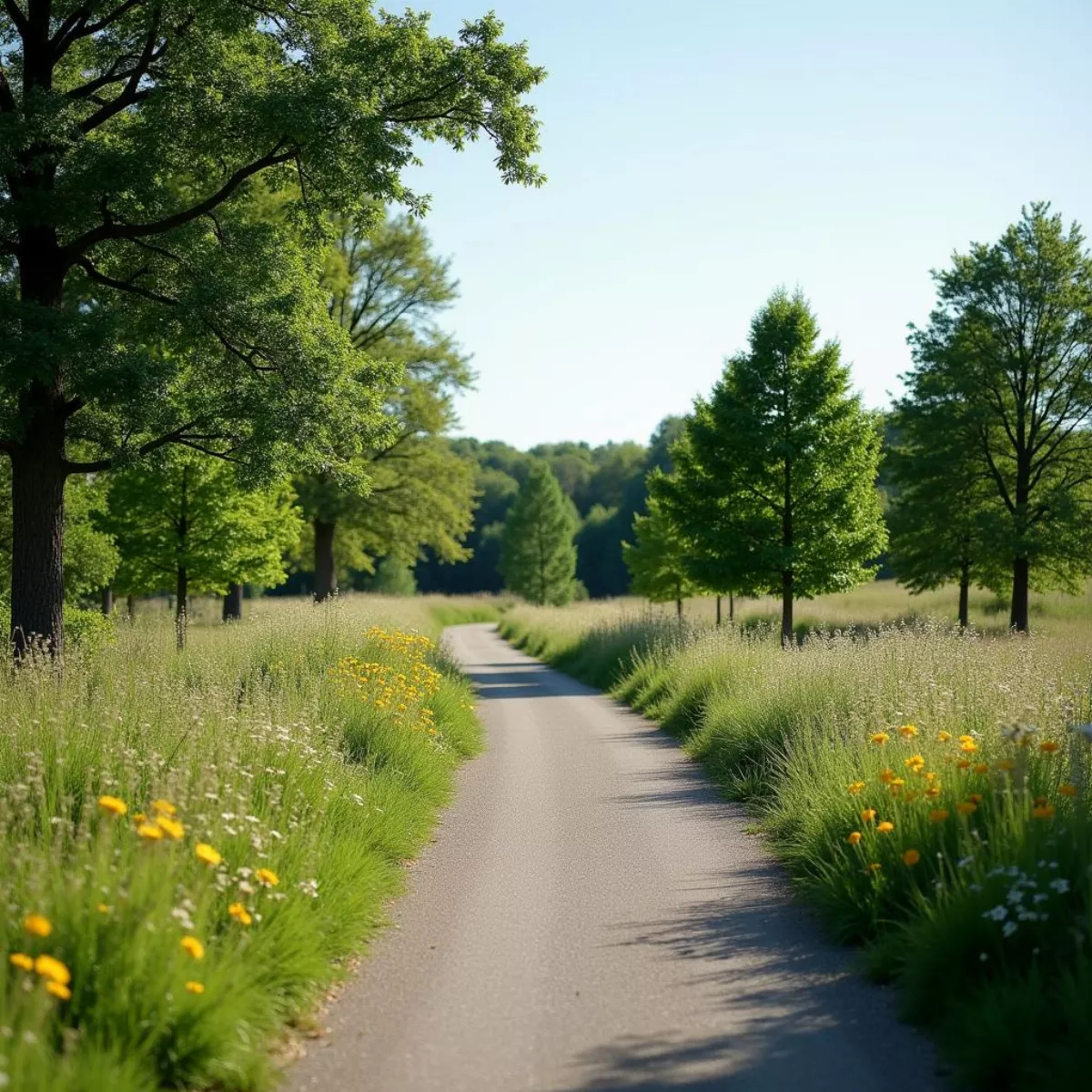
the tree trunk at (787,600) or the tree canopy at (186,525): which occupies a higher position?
the tree canopy at (186,525)

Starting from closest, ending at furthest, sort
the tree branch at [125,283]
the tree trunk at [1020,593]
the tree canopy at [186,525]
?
the tree branch at [125,283]
the tree canopy at [186,525]
the tree trunk at [1020,593]

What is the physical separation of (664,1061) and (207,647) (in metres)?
12.1

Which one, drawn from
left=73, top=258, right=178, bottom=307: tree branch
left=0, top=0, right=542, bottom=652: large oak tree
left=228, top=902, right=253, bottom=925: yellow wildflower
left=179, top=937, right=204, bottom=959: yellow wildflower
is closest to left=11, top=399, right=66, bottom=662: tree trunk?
left=0, top=0, right=542, bottom=652: large oak tree

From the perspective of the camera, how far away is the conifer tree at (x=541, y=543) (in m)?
70.1

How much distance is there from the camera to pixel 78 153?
11.9m

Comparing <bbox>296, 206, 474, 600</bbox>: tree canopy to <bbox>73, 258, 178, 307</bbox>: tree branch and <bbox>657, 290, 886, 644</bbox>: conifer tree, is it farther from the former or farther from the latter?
<bbox>73, 258, 178, 307</bbox>: tree branch

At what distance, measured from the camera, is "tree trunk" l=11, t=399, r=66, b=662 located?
12367mm

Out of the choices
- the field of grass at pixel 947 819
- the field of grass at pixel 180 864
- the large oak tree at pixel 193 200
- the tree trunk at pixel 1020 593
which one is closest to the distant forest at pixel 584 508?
the tree trunk at pixel 1020 593

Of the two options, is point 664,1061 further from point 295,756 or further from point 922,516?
point 922,516

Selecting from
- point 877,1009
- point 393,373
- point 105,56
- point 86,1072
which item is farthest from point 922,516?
point 86,1072

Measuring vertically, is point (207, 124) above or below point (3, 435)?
above

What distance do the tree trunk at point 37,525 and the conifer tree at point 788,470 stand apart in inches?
613

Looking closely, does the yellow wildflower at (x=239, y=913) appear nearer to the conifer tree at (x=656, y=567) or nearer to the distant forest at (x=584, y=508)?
the conifer tree at (x=656, y=567)

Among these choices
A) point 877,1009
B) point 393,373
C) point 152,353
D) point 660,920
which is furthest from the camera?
point 152,353
